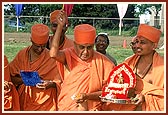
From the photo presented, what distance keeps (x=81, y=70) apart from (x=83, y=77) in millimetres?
73

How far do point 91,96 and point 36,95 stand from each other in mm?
719

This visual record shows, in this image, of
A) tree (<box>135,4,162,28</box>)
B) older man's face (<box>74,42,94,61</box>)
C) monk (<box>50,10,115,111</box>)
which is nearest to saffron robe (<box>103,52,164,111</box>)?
monk (<box>50,10,115,111</box>)

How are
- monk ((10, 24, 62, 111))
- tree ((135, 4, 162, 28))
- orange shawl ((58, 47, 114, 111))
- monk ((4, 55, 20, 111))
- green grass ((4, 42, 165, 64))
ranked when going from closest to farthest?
orange shawl ((58, 47, 114, 111)) < monk ((4, 55, 20, 111)) < monk ((10, 24, 62, 111)) < tree ((135, 4, 162, 28)) < green grass ((4, 42, 165, 64))

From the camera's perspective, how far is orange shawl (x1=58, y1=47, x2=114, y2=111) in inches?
165

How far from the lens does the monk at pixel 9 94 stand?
436 cm

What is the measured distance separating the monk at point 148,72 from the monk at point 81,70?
305 mm

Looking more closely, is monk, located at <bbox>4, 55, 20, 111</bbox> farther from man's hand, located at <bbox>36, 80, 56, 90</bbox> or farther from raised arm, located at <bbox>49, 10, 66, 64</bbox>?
raised arm, located at <bbox>49, 10, 66, 64</bbox>

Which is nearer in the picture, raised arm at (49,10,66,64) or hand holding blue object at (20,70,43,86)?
raised arm at (49,10,66,64)

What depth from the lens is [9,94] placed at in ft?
14.4

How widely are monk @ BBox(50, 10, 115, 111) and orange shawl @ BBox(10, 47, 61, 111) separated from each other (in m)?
0.28

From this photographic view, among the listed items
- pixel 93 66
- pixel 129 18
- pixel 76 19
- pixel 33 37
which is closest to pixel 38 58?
pixel 33 37

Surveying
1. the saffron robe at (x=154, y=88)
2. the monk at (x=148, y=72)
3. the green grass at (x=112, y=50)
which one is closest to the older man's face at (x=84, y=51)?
the monk at (x=148, y=72)

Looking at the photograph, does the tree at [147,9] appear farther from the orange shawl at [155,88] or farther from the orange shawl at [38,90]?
the orange shawl at [155,88]

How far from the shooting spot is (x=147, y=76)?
4.18 m
